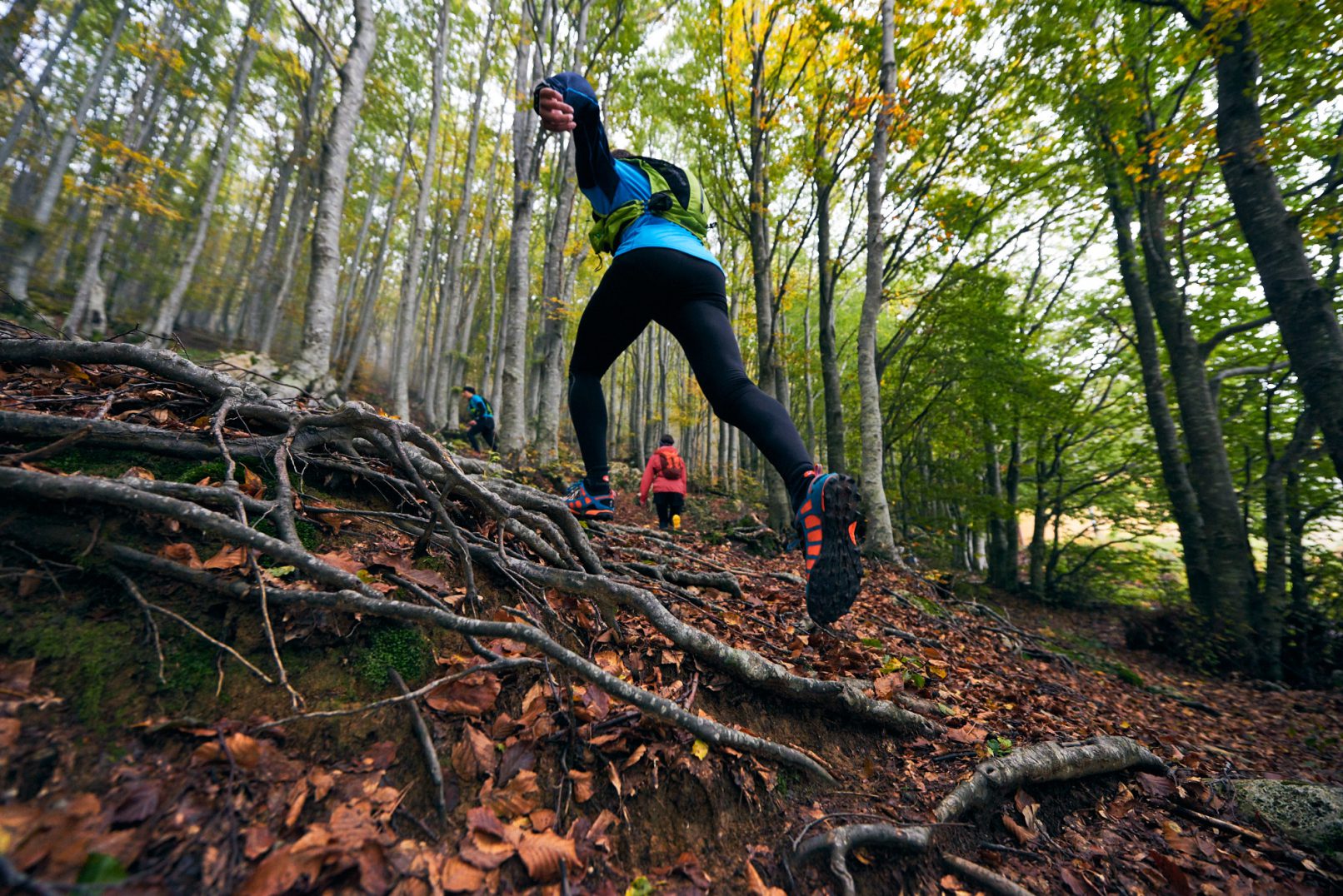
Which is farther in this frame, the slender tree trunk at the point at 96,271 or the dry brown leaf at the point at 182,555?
the slender tree trunk at the point at 96,271

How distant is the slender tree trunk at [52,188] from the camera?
11.4 m

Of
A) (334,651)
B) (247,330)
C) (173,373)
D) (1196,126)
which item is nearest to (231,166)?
(247,330)

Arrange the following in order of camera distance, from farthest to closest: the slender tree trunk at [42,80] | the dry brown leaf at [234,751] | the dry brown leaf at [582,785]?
the slender tree trunk at [42,80], the dry brown leaf at [582,785], the dry brown leaf at [234,751]

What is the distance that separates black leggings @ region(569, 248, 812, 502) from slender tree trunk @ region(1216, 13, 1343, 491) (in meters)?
6.00

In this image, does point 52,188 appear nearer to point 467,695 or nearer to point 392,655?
point 392,655

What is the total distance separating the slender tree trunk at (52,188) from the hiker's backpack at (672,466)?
15.6m

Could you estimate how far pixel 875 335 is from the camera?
26.2 ft

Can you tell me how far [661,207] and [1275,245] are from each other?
6661mm

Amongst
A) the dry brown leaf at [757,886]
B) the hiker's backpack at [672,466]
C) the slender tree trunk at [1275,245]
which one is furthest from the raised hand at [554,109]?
the slender tree trunk at [1275,245]

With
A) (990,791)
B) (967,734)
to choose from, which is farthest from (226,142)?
(990,791)

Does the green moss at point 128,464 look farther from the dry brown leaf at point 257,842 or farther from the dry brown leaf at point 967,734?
the dry brown leaf at point 967,734

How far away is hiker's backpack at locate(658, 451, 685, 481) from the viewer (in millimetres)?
7340

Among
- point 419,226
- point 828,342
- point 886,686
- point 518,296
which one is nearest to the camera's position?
point 886,686

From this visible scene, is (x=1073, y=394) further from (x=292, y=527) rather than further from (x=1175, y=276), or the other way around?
(x=292, y=527)
